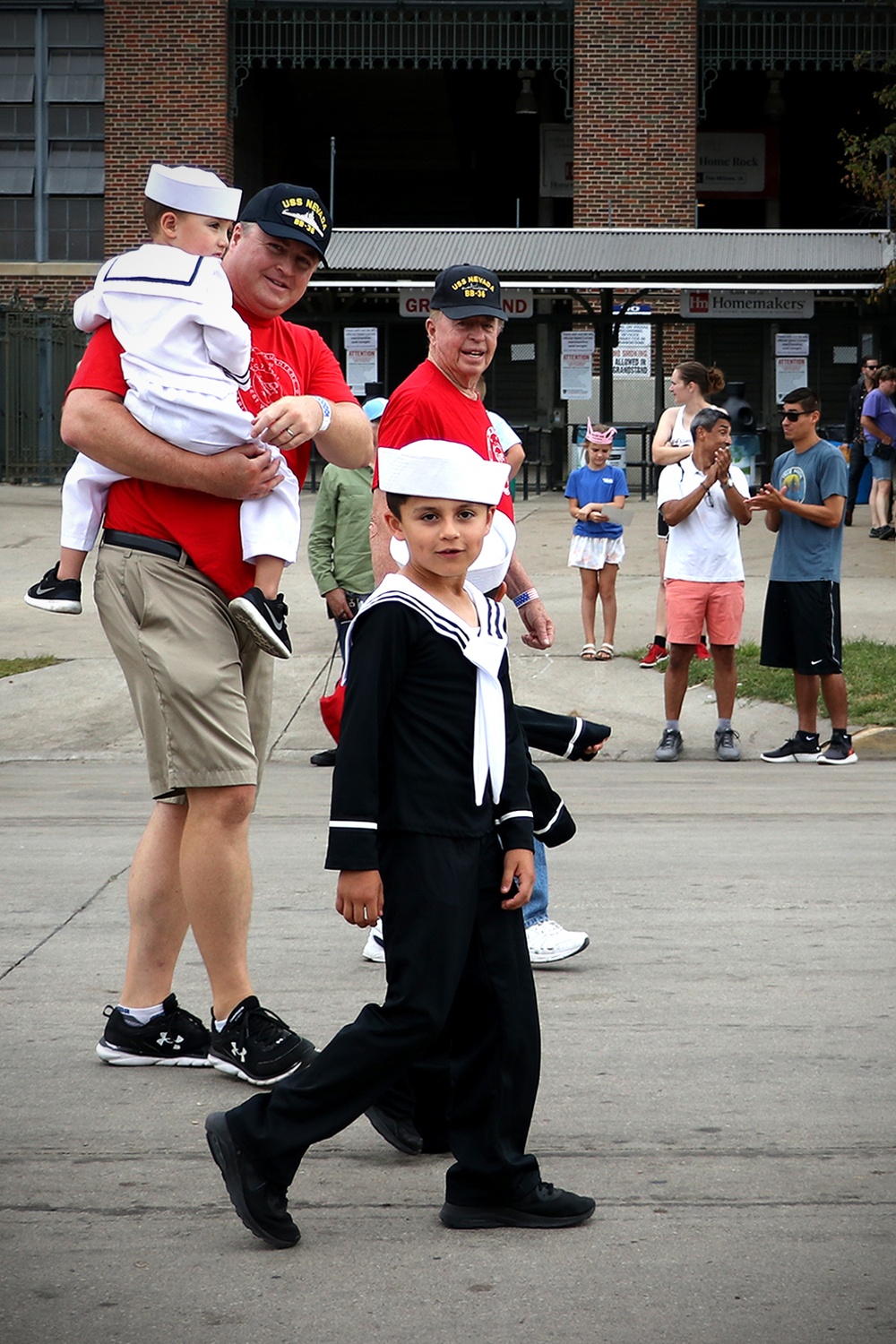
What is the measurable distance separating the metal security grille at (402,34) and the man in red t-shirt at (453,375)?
25.3 m

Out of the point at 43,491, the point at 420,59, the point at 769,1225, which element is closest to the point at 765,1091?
the point at 769,1225

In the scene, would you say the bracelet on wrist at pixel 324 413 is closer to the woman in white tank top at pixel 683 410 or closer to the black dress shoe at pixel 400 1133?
the black dress shoe at pixel 400 1133

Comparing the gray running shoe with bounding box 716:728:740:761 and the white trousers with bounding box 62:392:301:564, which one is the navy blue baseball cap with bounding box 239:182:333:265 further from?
the gray running shoe with bounding box 716:728:740:761

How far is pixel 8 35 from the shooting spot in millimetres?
29609

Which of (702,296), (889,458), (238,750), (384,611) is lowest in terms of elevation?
(238,750)

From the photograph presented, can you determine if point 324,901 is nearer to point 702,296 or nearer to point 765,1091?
point 765,1091

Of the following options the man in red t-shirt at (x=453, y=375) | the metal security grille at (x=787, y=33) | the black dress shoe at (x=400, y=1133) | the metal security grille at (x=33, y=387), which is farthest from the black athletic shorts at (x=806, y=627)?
the metal security grille at (x=787, y=33)

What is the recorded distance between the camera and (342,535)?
1016 cm

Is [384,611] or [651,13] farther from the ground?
[651,13]

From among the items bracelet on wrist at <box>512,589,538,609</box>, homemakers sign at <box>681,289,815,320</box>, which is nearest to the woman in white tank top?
bracelet on wrist at <box>512,589,538,609</box>

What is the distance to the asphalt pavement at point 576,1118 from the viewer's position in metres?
3.15

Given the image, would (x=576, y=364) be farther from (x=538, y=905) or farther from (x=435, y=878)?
(x=435, y=878)

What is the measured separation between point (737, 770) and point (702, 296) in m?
16.6

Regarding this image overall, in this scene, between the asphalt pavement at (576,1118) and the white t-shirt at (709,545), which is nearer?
the asphalt pavement at (576,1118)
